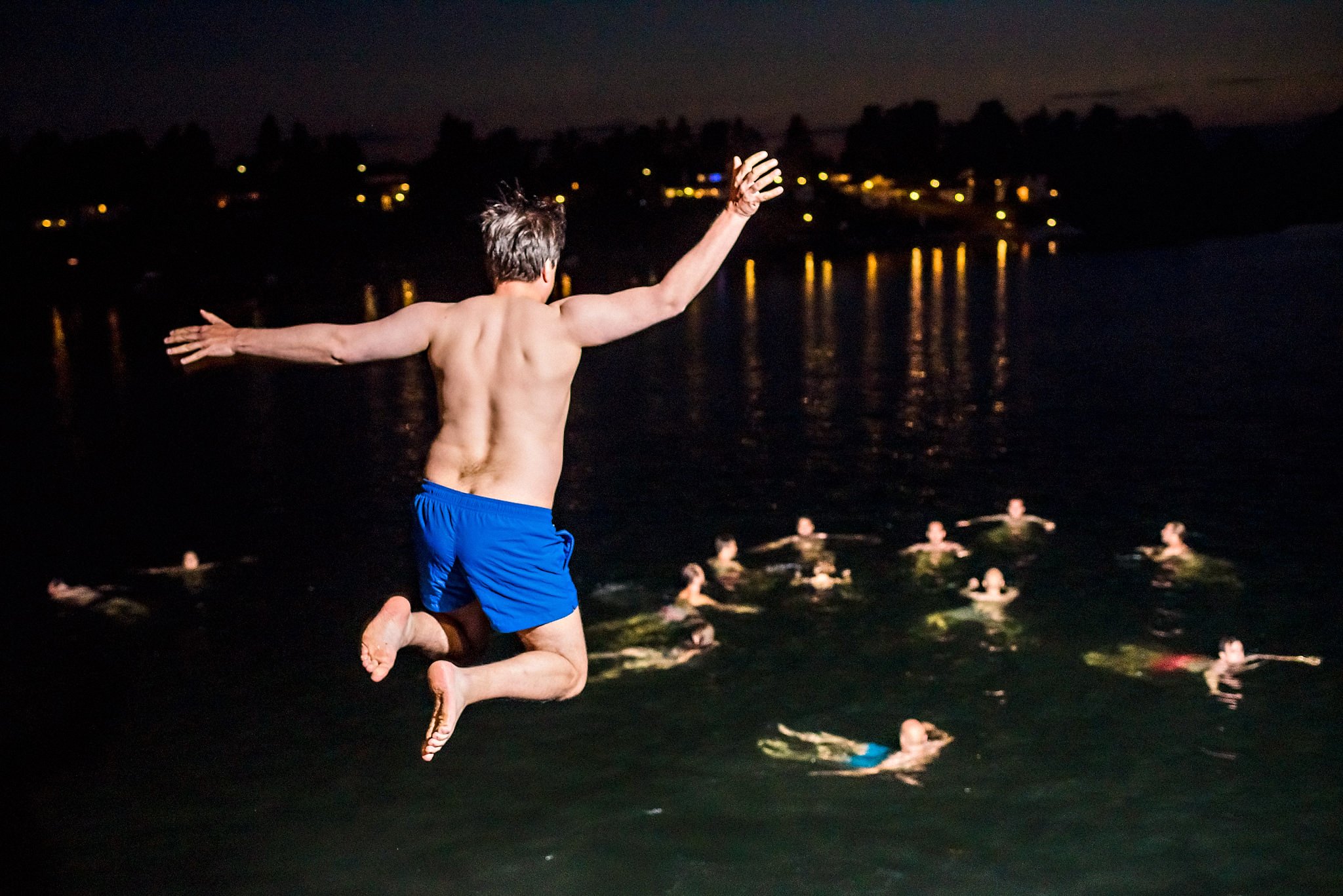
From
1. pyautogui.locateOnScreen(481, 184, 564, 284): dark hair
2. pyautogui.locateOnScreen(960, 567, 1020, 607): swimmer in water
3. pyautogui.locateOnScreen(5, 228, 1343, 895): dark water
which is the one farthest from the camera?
pyautogui.locateOnScreen(960, 567, 1020, 607): swimmer in water

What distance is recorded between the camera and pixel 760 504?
27281 millimetres

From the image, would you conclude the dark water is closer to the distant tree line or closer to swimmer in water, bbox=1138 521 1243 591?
swimmer in water, bbox=1138 521 1243 591

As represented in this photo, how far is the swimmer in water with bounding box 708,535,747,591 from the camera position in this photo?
21828 mm

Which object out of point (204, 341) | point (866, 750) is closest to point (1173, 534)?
point (866, 750)

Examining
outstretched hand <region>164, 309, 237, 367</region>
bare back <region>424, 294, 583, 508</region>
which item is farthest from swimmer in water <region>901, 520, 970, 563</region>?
outstretched hand <region>164, 309, 237, 367</region>

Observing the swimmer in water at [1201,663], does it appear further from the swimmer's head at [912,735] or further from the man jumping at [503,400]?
the man jumping at [503,400]

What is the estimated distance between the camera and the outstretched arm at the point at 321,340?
17.6ft

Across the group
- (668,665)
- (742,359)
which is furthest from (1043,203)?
(668,665)

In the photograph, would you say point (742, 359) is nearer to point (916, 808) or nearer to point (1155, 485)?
point (1155, 485)

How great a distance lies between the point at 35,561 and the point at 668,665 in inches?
551

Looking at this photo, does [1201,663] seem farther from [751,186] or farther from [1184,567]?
[751,186]

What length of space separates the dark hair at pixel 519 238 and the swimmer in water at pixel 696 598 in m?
15.0

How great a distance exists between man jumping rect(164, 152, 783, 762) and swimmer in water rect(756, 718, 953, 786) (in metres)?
10.3

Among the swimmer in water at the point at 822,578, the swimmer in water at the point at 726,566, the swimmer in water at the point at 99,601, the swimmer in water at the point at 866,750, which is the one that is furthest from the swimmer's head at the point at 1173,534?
the swimmer in water at the point at 99,601
